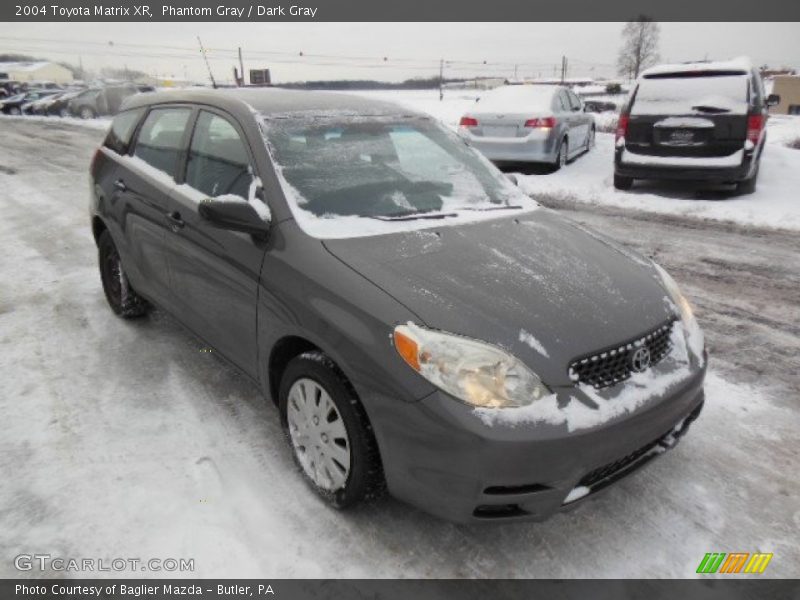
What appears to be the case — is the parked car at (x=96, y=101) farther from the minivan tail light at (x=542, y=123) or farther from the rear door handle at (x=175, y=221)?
the rear door handle at (x=175, y=221)

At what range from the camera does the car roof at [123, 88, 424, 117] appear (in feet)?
10.4

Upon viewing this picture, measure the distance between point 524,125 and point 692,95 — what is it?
2670mm

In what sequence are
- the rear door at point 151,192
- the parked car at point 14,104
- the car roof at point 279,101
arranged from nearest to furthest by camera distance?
1. the car roof at point 279,101
2. the rear door at point 151,192
3. the parked car at point 14,104

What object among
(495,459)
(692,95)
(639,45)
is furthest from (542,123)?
(639,45)

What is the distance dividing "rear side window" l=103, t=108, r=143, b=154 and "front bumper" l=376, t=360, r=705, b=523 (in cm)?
317

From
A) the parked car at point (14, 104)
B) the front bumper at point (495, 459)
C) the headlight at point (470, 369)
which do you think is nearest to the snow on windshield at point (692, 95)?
the front bumper at point (495, 459)

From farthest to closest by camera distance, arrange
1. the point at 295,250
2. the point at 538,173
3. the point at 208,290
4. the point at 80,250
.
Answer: the point at 538,173 < the point at 80,250 < the point at 208,290 < the point at 295,250

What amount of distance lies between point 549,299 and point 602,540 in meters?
0.99

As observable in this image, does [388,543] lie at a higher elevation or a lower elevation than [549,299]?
lower

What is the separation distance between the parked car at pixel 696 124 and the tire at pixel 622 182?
0.36m

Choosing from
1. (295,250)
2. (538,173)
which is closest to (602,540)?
(295,250)

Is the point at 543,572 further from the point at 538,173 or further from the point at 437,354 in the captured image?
the point at 538,173

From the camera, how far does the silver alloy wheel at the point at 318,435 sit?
2.36 metres

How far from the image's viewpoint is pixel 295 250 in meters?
2.51
